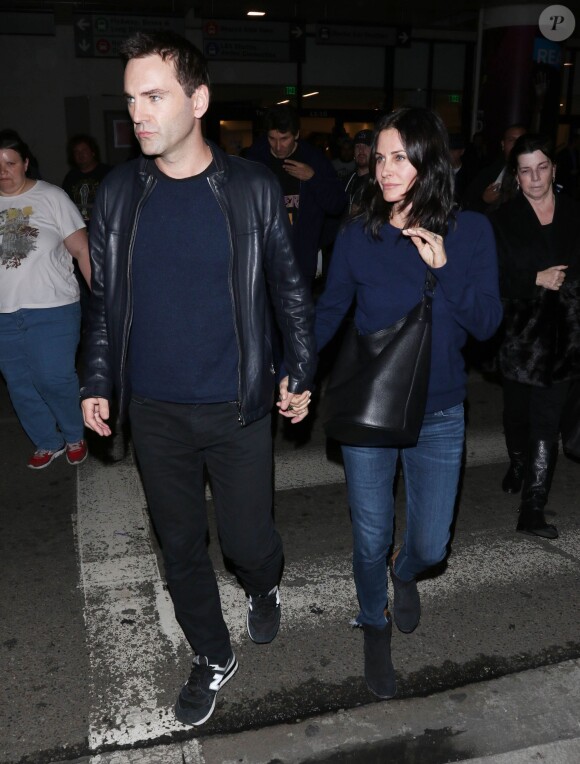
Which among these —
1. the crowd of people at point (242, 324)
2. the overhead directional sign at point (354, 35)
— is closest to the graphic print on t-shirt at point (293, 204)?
the crowd of people at point (242, 324)

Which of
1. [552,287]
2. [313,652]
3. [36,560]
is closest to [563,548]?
[552,287]

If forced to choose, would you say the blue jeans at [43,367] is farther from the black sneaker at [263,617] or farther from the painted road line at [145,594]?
the black sneaker at [263,617]

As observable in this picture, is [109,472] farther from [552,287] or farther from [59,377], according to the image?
[552,287]

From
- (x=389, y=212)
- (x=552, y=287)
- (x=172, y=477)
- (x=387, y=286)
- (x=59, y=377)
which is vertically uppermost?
(x=389, y=212)

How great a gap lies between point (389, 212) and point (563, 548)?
7.83ft

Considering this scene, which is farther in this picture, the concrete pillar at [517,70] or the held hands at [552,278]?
the concrete pillar at [517,70]

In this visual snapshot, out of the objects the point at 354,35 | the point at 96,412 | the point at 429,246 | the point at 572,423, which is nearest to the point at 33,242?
the point at 96,412

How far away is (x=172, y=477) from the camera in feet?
9.04

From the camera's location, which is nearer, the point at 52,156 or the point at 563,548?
the point at 563,548

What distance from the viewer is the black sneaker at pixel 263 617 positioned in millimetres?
3318

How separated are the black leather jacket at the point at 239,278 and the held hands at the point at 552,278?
1795 millimetres

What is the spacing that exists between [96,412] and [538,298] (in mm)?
2602

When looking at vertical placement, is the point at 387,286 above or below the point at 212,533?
above

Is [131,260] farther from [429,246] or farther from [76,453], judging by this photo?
[76,453]
